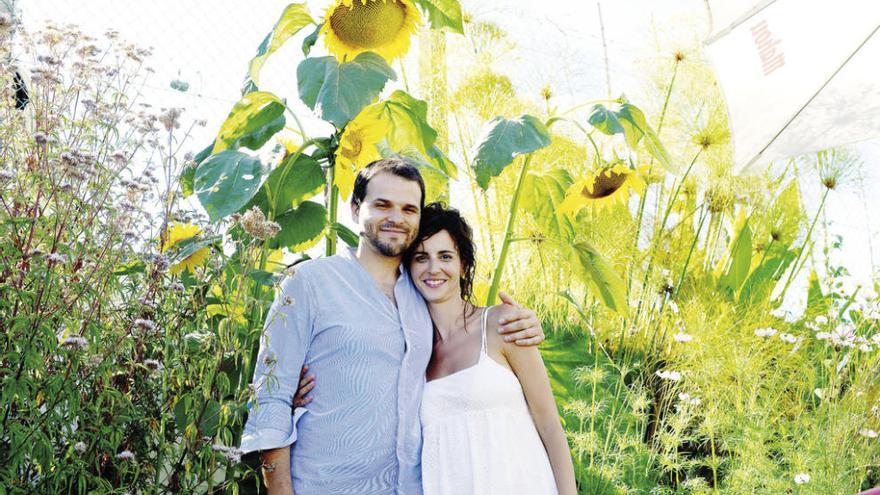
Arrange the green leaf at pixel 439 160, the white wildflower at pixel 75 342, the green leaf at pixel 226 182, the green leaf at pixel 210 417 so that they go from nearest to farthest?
the white wildflower at pixel 75 342 < the green leaf at pixel 210 417 < the green leaf at pixel 226 182 < the green leaf at pixel 439 160

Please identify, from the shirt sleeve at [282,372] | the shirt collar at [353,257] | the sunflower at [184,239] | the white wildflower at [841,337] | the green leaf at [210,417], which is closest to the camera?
the green leaf at [210,417]

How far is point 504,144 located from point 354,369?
2.10 ft

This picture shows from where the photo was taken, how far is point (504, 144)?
202 centimetres

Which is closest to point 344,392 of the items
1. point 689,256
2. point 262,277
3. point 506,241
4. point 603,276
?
point 262,277

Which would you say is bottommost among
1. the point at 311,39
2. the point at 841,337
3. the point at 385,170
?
the point at 841,337

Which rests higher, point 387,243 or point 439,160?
point 439,160

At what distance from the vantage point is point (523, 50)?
12.2 ft

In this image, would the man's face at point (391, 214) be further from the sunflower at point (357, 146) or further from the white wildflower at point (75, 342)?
the white wildflower at point (75, 342)

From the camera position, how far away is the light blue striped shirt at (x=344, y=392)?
5.59 feet

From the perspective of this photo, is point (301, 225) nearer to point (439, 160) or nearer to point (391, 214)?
point (391, 214)

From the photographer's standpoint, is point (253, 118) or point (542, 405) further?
point (253, 118)

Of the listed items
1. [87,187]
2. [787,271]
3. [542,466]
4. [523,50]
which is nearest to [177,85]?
[87,187]

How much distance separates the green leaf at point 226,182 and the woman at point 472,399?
36cm

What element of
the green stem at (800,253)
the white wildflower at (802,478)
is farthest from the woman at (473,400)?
the green stem at (800,253)
